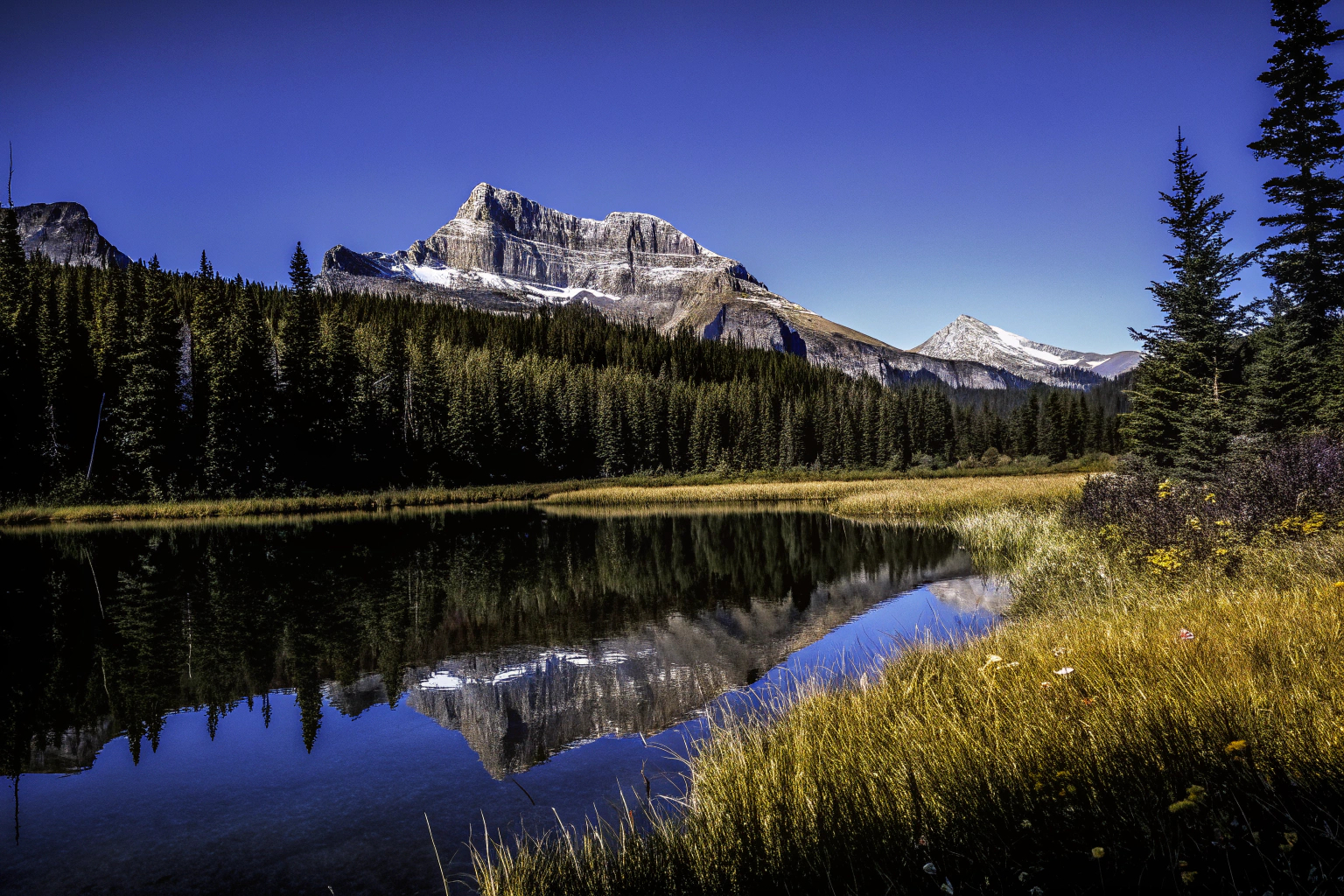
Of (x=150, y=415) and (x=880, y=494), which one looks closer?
(x=880, y=494)

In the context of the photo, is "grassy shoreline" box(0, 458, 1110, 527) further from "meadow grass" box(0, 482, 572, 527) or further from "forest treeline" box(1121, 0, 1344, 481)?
"forest treeline" box(1121, 0, 1344, 481)

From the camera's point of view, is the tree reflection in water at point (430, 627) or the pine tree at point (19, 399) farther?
the pine tree at point (19, 399)

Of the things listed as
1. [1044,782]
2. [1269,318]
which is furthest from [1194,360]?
[1044,782]

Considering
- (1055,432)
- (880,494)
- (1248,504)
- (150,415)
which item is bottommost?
(880,494)

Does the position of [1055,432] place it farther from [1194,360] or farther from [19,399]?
[19,399]

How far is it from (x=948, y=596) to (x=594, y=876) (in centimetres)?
1278

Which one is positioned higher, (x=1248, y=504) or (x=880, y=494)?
(x=1248, y=504)

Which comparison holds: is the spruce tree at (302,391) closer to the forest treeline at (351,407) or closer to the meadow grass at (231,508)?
the forest treeline at (351,407)

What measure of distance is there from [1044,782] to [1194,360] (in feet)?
71.0

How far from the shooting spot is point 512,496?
208 feet

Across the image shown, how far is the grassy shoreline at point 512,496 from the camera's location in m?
40.7

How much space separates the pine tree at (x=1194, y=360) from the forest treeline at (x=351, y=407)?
5521 cm

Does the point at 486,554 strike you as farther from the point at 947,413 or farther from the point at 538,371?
the point at 947,413

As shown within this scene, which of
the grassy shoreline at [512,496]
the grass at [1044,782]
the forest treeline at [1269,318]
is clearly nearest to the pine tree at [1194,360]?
the forest treeline at [1269,318]
